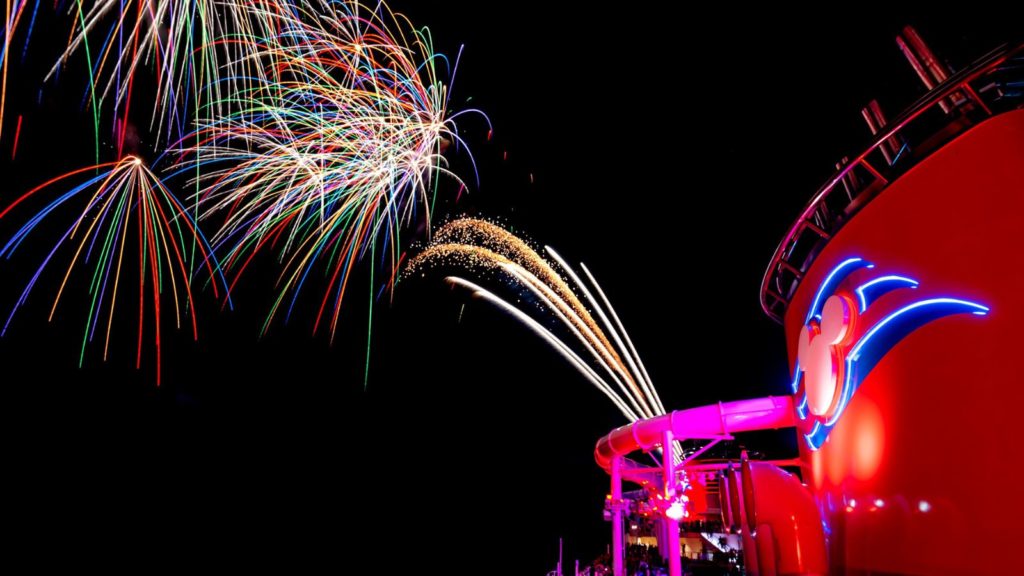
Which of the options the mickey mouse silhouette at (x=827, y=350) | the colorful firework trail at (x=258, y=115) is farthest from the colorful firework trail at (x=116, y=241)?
the mickey mouse silhouette at (x=827, y=350)

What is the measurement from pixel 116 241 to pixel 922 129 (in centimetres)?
2425

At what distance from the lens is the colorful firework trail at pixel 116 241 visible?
451 inches

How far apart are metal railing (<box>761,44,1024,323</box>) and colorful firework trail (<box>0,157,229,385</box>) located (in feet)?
37.0

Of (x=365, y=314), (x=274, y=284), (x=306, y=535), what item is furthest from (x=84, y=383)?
(x=365, y=314)

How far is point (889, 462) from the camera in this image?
6484 millimetres

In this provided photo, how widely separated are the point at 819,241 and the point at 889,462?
357 centimetres

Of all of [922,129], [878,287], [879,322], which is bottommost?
[879,322]

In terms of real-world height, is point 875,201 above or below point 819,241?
below

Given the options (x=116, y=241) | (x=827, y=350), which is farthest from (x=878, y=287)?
(x=116, y=241)

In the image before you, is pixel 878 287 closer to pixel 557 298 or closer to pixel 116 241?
pixel 557 298

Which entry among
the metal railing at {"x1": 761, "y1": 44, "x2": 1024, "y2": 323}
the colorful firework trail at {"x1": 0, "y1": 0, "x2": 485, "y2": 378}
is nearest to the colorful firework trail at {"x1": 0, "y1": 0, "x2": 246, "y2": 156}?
the colorful firework trail at {"x1": 0, "y1": 0, "x2": 485, "y2": 378}

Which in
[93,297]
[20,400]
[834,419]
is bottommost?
A: [834,419]

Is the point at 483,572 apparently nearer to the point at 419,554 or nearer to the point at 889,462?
the point at 419,554

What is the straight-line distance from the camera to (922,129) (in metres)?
6.68
